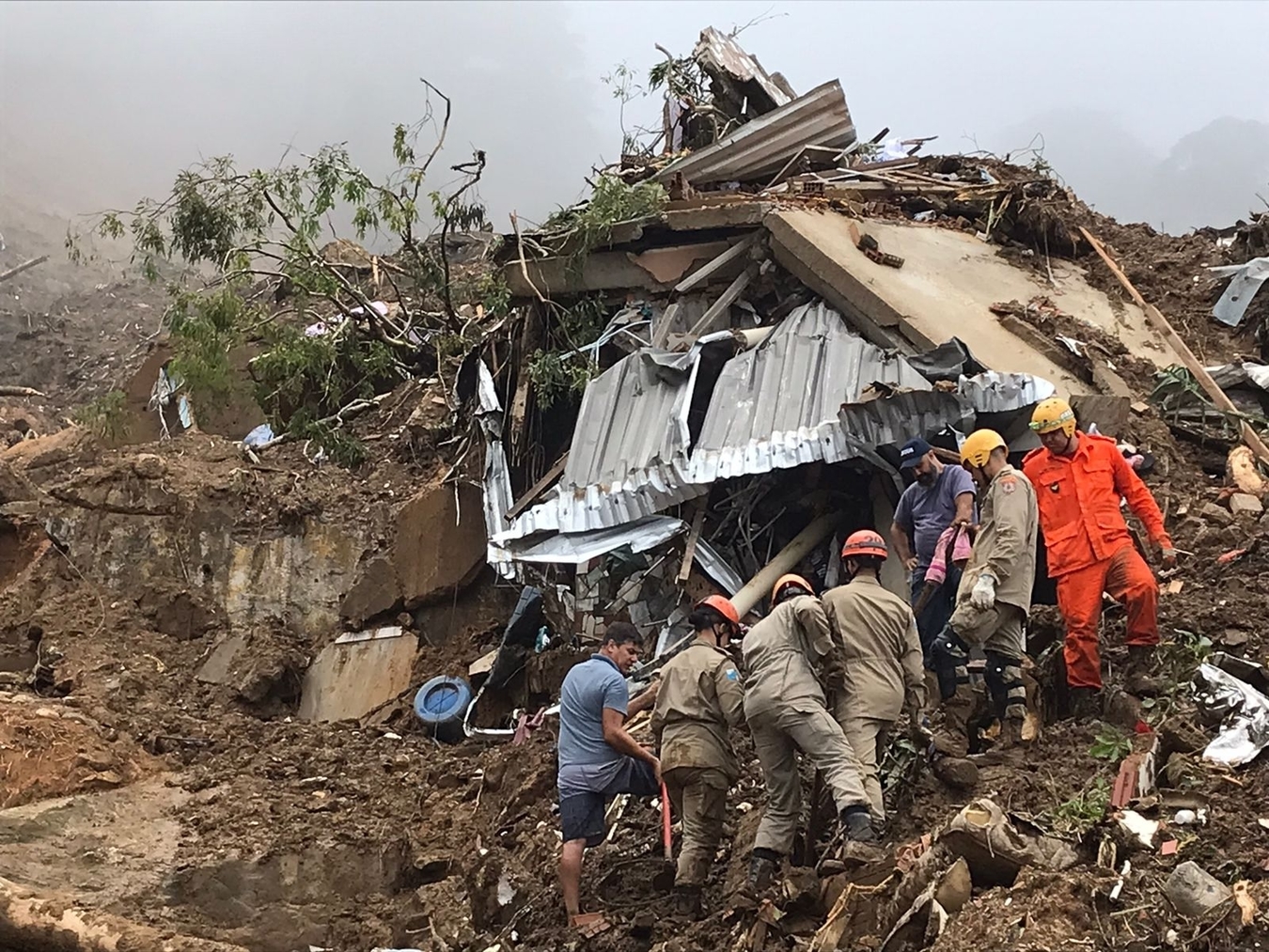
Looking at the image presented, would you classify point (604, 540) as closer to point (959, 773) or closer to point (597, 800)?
point (597, 800)

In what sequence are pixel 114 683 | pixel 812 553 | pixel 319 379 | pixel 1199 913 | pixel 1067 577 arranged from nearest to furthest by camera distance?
pixel 1199 913 < pixel 1067 577 < pixel 812 553 < pixel 114 683 < pixel 319 379

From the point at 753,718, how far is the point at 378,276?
439 inches

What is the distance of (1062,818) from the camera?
4500 millimetres

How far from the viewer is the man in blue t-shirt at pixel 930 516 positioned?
6117mm

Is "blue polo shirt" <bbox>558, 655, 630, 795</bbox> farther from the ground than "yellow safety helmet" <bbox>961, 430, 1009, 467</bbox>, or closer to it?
closer to it

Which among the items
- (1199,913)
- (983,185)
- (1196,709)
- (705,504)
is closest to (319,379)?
(705,504)

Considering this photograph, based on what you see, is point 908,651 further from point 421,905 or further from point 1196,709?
point 421,905

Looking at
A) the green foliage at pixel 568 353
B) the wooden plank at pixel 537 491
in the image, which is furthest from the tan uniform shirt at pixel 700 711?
the green foliage at pixel 568 353

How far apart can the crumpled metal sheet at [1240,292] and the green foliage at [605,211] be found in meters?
4.63

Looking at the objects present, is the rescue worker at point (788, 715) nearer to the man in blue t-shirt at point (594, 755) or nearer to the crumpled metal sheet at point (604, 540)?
the man in blue t-shirt at point (594, 755)

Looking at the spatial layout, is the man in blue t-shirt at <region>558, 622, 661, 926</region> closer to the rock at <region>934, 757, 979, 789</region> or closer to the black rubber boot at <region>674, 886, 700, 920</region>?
the black rubber boot at <region>674, 886, 700, 920</region>

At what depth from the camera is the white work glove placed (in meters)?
5.36

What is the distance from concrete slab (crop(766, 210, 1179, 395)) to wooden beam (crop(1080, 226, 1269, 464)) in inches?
3.1

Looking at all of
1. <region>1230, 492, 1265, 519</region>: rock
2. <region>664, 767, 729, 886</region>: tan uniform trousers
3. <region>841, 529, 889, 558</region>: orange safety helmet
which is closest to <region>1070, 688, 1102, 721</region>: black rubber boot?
<region>841, 529, 889, 558</region>: orange safety helmet
